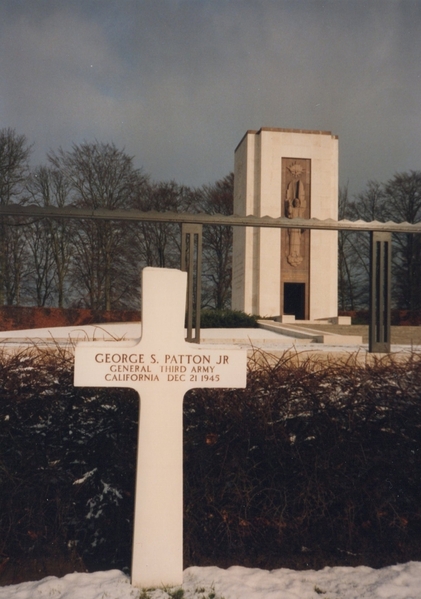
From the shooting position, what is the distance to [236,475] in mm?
3441

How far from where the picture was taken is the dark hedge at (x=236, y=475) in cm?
347

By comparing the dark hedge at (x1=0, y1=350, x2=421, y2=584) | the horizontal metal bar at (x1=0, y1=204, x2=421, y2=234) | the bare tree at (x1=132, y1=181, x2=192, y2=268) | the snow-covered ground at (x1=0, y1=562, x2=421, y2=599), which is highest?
the bare tree at (x1=132, y1=181, x2=192, y2=268)

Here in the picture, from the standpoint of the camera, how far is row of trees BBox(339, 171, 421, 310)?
3716cm

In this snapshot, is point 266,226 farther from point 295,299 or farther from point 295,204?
point 295,299

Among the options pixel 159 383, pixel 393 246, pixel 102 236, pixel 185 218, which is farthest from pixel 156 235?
pixel 159 383

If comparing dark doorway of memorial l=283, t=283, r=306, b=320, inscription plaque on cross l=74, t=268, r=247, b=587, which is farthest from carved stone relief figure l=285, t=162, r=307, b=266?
inscription plaque on cross l=74, t=268, r=247, b=587

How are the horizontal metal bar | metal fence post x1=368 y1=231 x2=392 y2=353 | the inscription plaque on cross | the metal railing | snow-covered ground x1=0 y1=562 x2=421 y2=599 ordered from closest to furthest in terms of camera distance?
1. snow-covered ground x1=0 y1=562 x2=421 y2=599
2. the inscription plaque on cross
3. the horizontal metal bar
4. the metal railing
5. metal fence post x1=368 y1=231 x2=392 y2=353

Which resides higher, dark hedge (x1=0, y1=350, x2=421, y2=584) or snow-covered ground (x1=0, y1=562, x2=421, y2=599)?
dark hedge (x1=0, y1=350, x2=421, y2=584)

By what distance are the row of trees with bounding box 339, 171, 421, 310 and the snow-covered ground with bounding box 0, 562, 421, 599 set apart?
3543cm

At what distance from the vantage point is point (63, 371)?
3.80 m

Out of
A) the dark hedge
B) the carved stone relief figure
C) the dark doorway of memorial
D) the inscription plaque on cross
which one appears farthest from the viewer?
the dark doorway of memorial

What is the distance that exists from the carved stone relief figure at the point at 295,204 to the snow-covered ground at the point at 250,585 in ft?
82.5

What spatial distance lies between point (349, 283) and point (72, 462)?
121ft

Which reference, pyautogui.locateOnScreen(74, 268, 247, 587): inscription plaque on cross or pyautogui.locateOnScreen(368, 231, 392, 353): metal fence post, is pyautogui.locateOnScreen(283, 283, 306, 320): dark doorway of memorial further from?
pyautogui.locateOnScreen(74, 268, 247, 587): inscription plaque on cross
